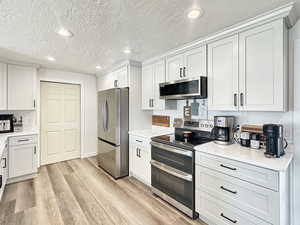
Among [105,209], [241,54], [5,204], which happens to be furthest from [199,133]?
[5,204]

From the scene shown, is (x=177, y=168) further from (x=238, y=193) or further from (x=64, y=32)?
(x=64, y=32)

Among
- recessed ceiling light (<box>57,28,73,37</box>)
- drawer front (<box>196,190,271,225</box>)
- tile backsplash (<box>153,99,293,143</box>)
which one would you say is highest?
recessed ceiling light (<box>57,28,73,37</box>)

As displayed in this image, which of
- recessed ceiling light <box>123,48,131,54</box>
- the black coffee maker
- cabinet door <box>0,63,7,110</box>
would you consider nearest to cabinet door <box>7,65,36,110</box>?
cabinet door <box>0,63,7,110</box>

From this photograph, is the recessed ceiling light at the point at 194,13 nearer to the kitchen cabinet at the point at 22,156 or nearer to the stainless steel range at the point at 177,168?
the stainless steel range at the point at 177,168

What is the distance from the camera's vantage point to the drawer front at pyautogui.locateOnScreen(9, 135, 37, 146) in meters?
2.94

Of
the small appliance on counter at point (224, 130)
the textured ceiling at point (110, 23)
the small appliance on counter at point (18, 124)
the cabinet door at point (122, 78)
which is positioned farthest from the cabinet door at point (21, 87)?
the small appliance on counter at point (224, 130)

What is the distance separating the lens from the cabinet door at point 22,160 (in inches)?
115

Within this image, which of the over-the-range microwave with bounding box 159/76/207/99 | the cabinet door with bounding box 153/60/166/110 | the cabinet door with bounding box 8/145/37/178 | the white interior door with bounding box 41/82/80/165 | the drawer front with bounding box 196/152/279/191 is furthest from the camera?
the white interior door with bounding box 41/82/80/165

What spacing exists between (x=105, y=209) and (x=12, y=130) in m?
2.73

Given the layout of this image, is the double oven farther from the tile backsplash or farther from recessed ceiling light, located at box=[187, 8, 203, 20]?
recessed ceiling light, located at box=[187, 8, 203, 20]

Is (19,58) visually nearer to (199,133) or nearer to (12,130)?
(12,130)

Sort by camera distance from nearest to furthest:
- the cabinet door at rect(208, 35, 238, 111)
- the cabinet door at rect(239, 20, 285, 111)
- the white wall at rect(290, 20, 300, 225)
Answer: the cabinet door at rect(239, 20, 285, 111)
the white wall at rect(290, 20, 300, 225)
the cabinet door at rect(208, 35, 238, 111)

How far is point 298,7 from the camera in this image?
1489 millimetres

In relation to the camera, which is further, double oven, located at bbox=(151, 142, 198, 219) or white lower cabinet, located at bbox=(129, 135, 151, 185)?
white lower cabinet, located at bbox=(129, 135, 151, 185)
